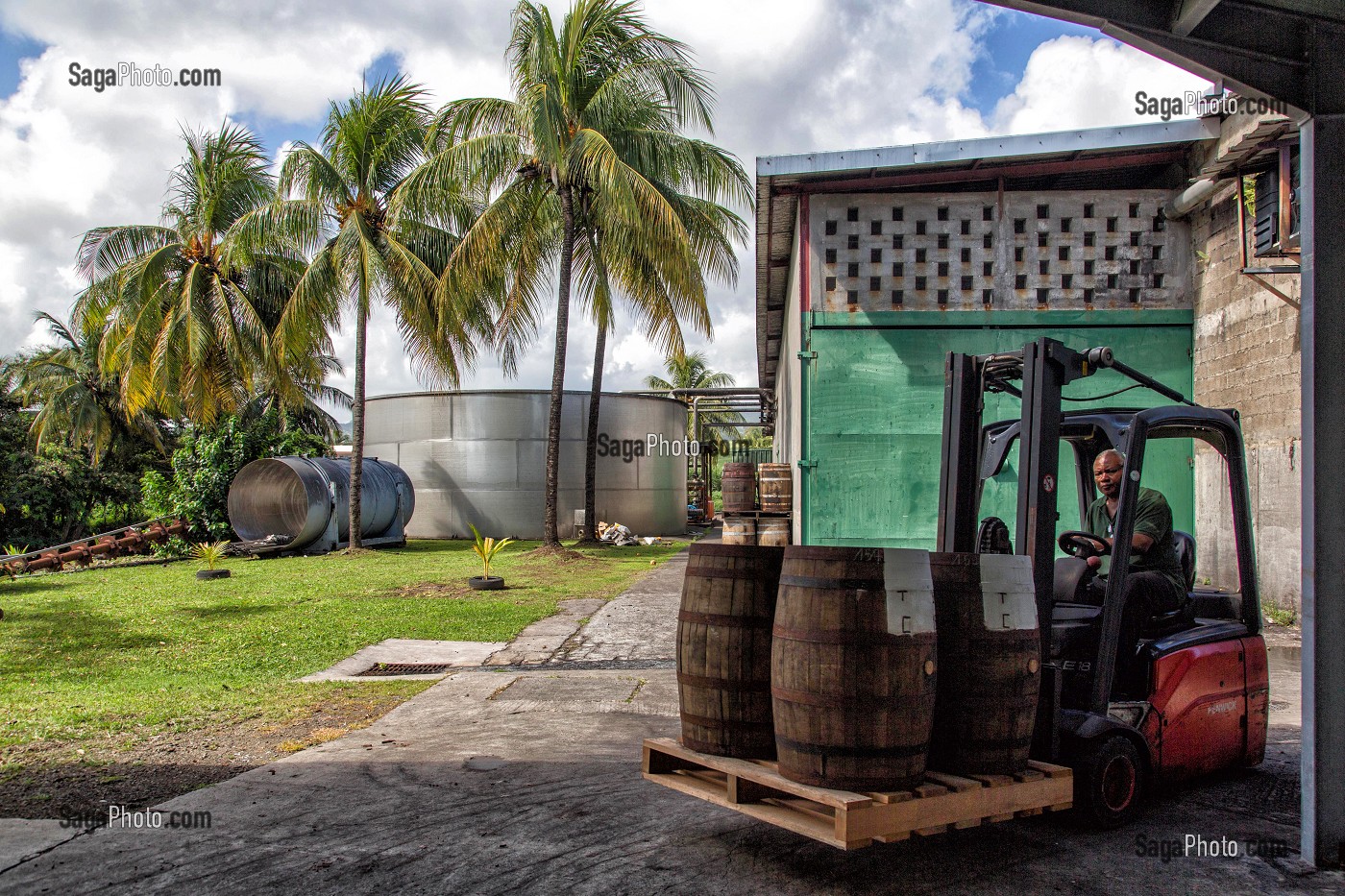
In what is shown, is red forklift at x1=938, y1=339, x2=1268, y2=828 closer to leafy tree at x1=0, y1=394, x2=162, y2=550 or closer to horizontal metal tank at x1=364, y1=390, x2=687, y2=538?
horizontal metal tank at x1=364, y1=390, x2=687, y2=538

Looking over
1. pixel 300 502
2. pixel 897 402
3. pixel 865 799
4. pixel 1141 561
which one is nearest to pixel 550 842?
pixel 865 799

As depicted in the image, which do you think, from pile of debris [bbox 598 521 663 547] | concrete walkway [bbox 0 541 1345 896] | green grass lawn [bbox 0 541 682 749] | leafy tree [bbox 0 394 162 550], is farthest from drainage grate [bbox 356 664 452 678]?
leafy tree [bbox 0 394 162 550]

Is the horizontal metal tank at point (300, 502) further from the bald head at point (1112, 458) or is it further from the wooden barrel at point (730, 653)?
the bald head at point (1112, 458)

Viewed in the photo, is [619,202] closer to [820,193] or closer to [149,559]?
[820,193]

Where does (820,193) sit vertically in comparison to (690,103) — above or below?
below

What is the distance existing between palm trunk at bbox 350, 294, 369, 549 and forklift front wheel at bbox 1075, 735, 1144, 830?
17872 mm

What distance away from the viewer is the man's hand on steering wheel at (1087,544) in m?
4.73

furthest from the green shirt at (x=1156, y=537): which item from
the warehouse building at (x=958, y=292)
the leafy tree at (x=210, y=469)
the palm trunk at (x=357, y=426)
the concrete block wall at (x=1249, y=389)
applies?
the leafy tree at (x=210, y=469)

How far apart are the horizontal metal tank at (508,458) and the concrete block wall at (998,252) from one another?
50.6 feet

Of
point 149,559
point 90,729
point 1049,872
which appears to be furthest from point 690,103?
point 1049,872

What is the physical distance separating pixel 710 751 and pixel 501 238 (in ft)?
54.3

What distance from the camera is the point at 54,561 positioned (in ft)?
56.0

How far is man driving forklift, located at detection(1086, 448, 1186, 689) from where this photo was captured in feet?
14.9

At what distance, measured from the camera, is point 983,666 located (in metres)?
3.62
